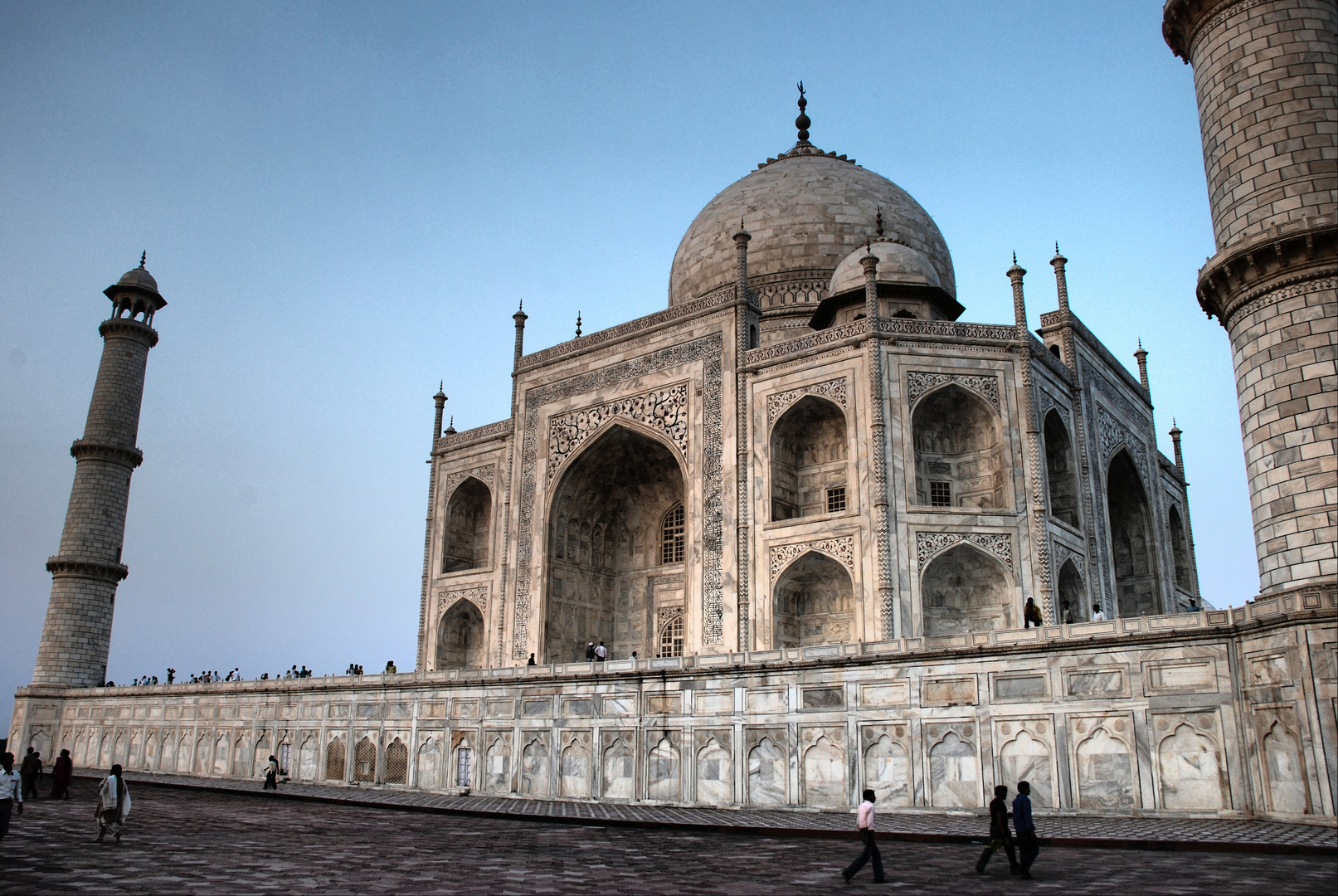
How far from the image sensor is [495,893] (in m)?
6.22

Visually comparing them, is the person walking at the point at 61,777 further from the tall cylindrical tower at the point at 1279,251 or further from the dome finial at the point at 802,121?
the dome finial at the point at 802,121

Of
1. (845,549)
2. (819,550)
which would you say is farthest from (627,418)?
(845,549)

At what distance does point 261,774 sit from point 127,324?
48.9 ft

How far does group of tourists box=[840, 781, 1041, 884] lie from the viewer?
7.18 m

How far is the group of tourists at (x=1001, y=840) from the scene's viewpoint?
23.5ft

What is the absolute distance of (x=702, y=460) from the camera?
808 inches

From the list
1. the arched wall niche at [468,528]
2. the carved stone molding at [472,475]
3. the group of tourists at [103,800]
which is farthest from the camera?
the arched wall niche at [468,528]

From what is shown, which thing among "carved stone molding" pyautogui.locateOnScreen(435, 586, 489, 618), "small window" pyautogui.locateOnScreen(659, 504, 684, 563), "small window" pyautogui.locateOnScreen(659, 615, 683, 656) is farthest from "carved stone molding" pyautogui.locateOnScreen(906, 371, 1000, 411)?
"carved stone molding" pyautogui.locateOnScreen(435, 586, 489, 618)

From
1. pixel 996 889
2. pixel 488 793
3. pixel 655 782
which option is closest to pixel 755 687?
pixel 655 782

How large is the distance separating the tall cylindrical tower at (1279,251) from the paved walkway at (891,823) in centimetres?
240

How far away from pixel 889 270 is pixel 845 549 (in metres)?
7.43

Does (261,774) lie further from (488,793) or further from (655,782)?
(655,782)

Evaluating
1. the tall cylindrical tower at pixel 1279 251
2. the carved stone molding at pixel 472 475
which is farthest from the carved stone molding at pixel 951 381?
the carved stone molding at pixel 472 475

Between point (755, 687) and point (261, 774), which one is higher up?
point (755, 687)
